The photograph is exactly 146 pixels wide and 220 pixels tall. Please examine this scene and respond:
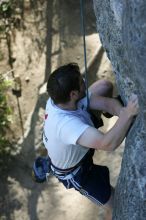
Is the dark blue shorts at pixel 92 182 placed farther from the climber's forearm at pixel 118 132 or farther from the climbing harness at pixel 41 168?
the climber's forearm at pixel 118 132

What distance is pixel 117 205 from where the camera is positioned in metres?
2.91

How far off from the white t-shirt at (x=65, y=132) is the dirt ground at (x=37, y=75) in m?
2.39

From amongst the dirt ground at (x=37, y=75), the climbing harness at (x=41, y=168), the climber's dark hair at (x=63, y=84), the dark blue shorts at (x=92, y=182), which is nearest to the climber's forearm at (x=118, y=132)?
the climber's dark hair at (x=63, y=84)

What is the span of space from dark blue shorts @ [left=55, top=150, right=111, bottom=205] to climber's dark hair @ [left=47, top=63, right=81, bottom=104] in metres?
0.52

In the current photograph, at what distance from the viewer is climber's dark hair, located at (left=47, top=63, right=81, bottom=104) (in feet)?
9.56

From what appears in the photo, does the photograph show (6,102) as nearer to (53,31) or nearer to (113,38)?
(53,31)

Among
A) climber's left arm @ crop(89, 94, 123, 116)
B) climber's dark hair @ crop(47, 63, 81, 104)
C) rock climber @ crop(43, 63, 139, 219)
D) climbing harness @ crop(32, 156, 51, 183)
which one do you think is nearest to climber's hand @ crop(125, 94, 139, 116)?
rock climber @ crop(43, 63, 139, 219)

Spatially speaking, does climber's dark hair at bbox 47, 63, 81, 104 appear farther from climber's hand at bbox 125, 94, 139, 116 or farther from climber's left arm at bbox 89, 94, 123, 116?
climber's hand at bbox 125, 94, 139, 116

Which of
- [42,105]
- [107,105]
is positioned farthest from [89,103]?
[42,105]

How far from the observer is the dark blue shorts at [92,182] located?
329 centimetres

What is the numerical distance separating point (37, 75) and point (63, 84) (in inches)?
133

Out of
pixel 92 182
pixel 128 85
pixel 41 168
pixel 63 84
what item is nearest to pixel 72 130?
pixel 63 84

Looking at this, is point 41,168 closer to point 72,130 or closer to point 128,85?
point 72,130

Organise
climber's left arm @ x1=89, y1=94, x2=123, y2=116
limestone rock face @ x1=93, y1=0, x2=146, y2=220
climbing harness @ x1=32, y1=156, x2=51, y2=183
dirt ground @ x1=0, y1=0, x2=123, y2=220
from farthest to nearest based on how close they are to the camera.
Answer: dirt ground @ x1=0, y1=0, x2=123, y2=220 < climbing harness @ x1=32, y1=156, x2=51, y2=183 < climber's left arm @ x1=89, y1=94, x2=123, y2=116 < limestone rock face @ x1=93, y1=0, x2=146, y2=220
